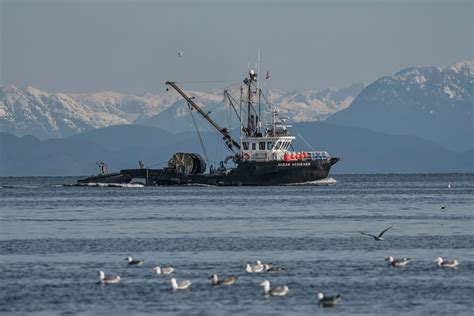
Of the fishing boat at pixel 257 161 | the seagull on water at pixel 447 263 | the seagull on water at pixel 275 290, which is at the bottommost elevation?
the seagull on water at pixel 275 290

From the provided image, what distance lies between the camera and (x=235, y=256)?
73.4 metres

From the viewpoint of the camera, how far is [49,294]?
58.4m

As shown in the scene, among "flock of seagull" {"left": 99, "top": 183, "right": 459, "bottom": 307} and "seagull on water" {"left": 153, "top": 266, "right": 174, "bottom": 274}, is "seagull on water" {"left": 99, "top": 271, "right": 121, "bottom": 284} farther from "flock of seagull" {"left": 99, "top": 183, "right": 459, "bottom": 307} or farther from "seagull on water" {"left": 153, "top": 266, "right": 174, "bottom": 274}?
"seagull on water" {"left": 153, "top": 266, "right": 174, "bottom": 274}

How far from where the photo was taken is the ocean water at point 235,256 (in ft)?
182

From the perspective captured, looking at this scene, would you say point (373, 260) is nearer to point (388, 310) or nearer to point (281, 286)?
point (281, 286)

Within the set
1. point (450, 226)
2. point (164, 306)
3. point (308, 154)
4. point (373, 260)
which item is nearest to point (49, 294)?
point (164, 306)

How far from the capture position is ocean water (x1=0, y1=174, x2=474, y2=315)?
55.6 metres

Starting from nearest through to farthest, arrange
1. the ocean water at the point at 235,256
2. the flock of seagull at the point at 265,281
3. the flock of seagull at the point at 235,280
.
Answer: the flock of seagull at the point at 235,280, the flock of seagull at the point at 265,281, the ocean water at the point at 235,256

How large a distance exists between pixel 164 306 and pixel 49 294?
606 cm

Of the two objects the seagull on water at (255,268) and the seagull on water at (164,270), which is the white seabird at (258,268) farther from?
the seagull on water at (164,270)

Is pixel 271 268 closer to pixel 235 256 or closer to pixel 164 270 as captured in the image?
pixel 164 270

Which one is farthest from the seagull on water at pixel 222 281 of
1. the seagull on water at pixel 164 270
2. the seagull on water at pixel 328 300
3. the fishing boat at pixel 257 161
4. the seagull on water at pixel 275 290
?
the fishing boat at pixel 257 161

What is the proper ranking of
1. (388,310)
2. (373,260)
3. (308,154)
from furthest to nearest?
(308,154) < (373,260) < (388,310)

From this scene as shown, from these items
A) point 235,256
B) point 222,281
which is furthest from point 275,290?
point 235,256
